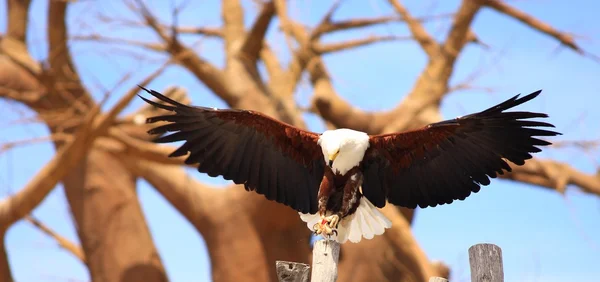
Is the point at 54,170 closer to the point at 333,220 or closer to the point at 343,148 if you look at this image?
the point at 333,220

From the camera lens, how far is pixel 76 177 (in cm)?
1039

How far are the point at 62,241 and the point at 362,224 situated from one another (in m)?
7.24


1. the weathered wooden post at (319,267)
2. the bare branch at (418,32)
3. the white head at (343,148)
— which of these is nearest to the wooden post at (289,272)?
the weathered wooden post at (319,267)

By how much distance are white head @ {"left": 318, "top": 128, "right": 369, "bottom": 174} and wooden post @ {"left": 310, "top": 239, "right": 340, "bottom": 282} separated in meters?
0.44

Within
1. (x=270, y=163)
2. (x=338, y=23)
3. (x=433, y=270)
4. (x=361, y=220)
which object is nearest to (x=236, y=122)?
(x=270, y=163)

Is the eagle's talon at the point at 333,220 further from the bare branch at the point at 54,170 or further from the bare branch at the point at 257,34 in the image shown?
the bare branch at the point at 257,34

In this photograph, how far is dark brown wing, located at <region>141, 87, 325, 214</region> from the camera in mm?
4402

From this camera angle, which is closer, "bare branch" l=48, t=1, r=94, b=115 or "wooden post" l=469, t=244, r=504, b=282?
"wooden post" l=469, t=244, r=504, b=282

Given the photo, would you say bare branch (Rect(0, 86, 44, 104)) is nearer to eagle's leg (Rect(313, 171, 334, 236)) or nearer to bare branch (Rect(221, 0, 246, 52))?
bare branch (Rect(221, 0, 246, 52))

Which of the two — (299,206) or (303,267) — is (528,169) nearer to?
(299,206)

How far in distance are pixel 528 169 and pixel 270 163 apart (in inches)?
215

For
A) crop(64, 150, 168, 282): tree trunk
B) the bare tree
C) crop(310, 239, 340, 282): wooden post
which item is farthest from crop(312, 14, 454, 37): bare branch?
crop(310, 239, 340, 282): wooden post

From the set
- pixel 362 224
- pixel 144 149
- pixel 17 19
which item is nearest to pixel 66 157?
pixel 144 149

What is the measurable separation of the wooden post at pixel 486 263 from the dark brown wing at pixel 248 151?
93 centimetres
